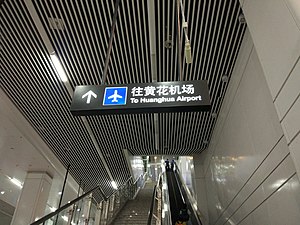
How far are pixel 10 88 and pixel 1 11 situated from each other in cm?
191

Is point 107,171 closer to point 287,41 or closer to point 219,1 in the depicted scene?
point 219,1

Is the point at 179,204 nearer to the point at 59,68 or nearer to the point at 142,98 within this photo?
the point at 59,68

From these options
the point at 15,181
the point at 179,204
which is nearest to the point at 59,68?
the point at 179,204

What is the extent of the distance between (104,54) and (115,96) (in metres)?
1.87

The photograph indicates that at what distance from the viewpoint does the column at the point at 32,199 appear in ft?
25.9

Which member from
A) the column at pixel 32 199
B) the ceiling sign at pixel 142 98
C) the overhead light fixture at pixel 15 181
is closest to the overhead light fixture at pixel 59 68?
the ceiling sign at pixel 142 98

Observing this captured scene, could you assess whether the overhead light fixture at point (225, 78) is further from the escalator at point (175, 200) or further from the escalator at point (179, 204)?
the escalator at point (175, 200)

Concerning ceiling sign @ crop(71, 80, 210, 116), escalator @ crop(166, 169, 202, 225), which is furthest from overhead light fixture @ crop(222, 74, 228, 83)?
escalator @ crop(166, 169, 202, 225)

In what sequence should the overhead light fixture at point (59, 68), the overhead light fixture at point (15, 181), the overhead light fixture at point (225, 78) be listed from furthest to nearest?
the overhead light fixture at point (15, 181) → the overhead light fixture at point (225, 78) → the overhead light fixture at point (59, 68)

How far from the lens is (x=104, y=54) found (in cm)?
462

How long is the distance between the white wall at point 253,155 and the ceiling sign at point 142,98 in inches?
30.4

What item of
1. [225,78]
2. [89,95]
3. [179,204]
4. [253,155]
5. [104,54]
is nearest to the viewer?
[89,95]

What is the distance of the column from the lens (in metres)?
7.89

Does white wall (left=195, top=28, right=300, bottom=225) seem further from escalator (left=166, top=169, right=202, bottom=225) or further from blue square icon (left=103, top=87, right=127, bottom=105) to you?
blue square icon (left=103, top=87, right=127, bottom=105)
